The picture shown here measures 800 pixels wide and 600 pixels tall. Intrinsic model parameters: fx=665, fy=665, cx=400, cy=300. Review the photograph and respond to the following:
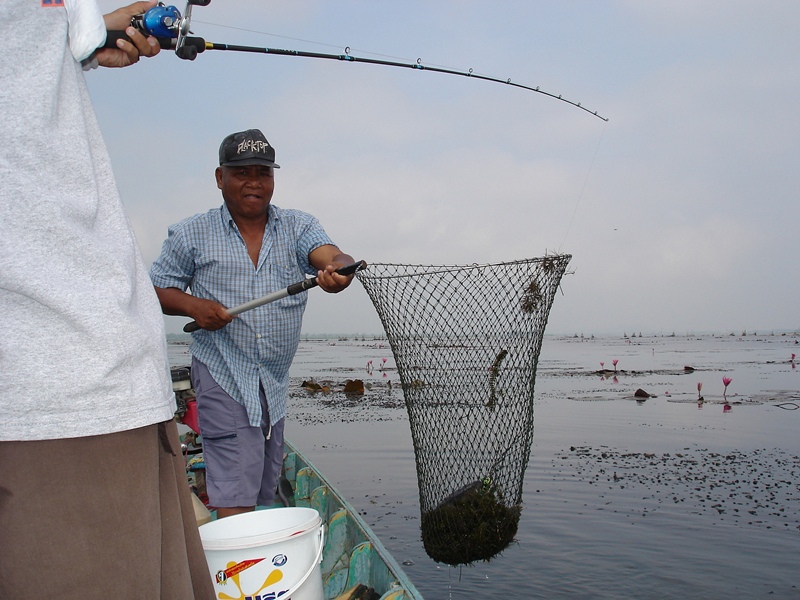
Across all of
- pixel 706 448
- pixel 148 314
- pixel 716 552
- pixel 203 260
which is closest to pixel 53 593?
pixel 148 314

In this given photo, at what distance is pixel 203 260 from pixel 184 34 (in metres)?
1.53

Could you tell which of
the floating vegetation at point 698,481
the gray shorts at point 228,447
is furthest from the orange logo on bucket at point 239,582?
the floating vegetation at point 698,481

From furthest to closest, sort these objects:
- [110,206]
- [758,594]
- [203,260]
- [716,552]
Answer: [716,552] → [758,594] → [203,260] → [110,206]

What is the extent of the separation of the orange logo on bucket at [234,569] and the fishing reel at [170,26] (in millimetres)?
1822

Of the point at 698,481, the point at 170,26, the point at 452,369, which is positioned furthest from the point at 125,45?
the point at 698,481

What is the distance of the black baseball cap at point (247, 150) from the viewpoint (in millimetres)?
3158

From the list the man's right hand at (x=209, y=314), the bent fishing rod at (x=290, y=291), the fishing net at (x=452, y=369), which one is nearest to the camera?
the bent fishing rod at (x=290, y=291)

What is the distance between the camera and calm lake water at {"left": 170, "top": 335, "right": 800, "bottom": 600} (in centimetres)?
567

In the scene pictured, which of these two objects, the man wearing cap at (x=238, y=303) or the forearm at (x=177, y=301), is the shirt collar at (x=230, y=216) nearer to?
the man wearing cap at (x=238, y=303)

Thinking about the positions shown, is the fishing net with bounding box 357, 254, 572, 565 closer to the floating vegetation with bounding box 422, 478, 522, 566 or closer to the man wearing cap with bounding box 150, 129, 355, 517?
the floating vegetation with bounding box 422, 478, 522, 566

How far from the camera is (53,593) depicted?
1347 mm

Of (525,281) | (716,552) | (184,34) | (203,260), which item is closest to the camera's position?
(184,34)

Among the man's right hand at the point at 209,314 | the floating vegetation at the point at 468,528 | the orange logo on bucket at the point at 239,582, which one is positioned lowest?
the floating vegetation at the point at 468,528

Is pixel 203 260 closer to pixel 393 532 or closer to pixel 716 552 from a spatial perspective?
pixel 393 532
